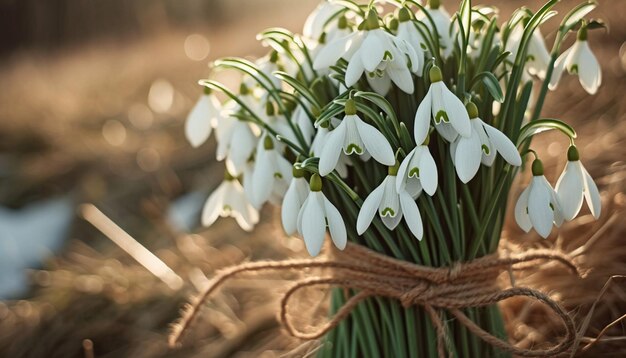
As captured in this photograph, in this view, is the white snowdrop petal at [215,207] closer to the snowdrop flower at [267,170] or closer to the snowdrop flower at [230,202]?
the snowdrop flower at [230,202]

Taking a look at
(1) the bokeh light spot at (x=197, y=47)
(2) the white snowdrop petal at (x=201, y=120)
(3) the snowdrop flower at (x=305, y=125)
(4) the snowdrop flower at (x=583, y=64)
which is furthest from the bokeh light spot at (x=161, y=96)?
(4) the snowdrop flower at (x=583, y=64)

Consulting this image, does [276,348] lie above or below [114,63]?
below

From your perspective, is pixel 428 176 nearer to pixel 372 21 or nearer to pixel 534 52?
pixel 372 21

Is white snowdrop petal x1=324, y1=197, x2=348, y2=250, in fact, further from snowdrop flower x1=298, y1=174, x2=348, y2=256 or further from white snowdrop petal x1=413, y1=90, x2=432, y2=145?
white snowdrop petal x1=413, y1=90, x2=432, y2=145

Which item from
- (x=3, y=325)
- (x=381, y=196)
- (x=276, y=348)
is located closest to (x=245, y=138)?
(x=381, y=196)

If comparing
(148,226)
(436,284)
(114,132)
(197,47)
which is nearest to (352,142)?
(436,284)

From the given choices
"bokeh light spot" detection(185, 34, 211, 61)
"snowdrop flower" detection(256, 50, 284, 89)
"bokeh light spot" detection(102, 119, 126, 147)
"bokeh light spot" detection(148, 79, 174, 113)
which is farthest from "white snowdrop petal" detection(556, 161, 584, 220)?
"bokeh light spot" detection(185, 34, 211, 61)

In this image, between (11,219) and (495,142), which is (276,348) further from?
(11,219)
